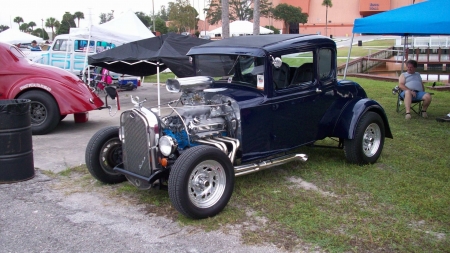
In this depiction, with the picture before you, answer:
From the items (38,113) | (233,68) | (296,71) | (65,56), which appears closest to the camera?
(233,68)

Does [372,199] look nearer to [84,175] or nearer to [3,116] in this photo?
[84,175]

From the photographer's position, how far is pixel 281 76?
19.1 feet

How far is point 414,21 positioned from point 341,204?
5.29 meters

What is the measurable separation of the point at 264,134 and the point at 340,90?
1564mm

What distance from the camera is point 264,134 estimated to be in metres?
5.53

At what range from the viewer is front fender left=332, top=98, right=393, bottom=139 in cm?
627

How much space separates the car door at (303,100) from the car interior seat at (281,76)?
0.16 ft

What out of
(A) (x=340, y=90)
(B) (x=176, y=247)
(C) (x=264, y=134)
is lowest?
(B) (x=176, y=247)

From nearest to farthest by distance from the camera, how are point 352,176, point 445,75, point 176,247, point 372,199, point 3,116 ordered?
1. point 176,247
2. point 372,199
3. point 3,116
4. point 352,176
5. point 445,75

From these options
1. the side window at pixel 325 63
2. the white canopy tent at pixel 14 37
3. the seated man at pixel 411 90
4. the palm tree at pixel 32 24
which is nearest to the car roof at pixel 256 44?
the side window at pixel 325 63

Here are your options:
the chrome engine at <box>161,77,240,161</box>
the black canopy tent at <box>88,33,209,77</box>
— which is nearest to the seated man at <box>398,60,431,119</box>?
the black canopy tent at <box>88,33,209,77</box>

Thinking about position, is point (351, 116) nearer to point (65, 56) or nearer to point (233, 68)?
point (233, 68)

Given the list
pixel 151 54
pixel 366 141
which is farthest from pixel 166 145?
Result: pixel 151 54

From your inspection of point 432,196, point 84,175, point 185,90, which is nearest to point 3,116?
point 84,175
